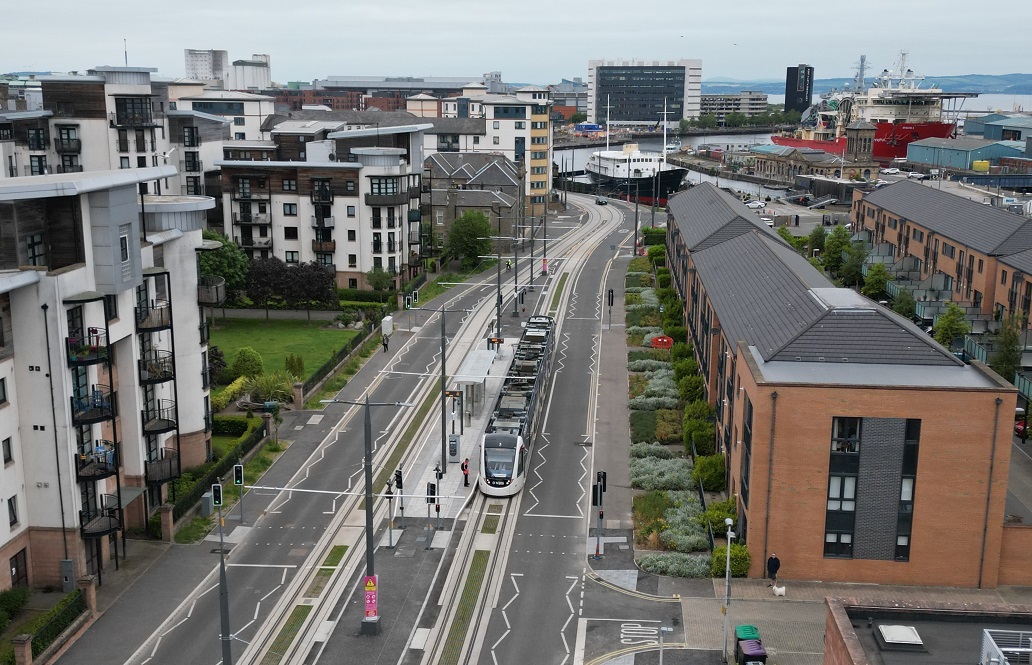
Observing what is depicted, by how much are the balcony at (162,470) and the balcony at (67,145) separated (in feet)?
178

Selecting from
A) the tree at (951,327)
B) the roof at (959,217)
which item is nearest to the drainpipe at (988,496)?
the tree at (951,327)

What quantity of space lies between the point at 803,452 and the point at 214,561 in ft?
76.6

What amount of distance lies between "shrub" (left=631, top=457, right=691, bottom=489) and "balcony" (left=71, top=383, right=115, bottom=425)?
23647mm

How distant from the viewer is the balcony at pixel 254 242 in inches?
3570

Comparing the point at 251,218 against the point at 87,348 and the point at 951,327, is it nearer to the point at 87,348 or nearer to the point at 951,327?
the point at 87,348

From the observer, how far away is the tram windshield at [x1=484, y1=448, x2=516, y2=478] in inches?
1864

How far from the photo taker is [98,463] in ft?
125

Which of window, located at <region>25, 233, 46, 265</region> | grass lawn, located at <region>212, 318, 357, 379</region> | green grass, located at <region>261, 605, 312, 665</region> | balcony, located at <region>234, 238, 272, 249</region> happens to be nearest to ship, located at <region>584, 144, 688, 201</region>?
balcony, located at <region>234, 238, 272, 249</region>

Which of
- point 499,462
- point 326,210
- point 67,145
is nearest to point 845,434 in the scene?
Result: point 499,462

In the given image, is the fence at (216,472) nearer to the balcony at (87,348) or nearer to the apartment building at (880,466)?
the balcony at (87,348)

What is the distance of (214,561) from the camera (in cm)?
4072

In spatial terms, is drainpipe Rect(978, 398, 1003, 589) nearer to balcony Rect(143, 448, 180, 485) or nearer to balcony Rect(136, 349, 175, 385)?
balcony Rect(143, 448, 180, 485)

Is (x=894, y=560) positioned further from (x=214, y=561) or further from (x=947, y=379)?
(x=214, y=561)

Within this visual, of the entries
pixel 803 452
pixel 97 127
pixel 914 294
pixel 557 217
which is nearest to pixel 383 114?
pixel 557 217
